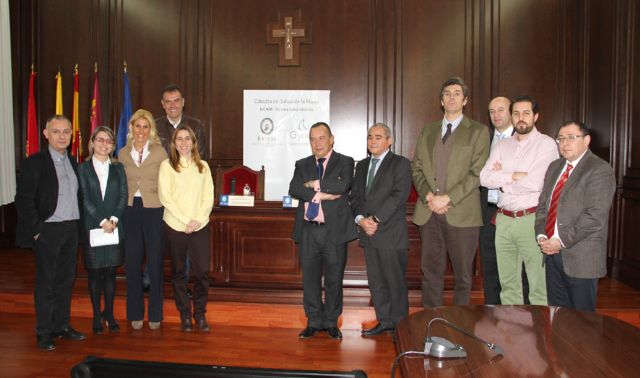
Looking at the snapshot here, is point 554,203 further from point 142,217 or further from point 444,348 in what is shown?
point 142,217

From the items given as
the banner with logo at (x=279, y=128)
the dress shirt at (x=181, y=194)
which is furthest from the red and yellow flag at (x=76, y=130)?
the dress shirt at (x=181, y=194)

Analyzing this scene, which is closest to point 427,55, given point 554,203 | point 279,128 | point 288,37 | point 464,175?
point 288,37

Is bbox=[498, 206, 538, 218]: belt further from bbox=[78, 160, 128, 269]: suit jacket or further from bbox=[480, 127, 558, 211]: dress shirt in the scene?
bbox=[78, 160, 128, 269]: suit jacket

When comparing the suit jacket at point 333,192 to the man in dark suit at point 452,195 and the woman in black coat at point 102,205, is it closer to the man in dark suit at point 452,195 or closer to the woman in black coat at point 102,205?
the man in dark suit at point 452,195

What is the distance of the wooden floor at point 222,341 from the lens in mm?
3086

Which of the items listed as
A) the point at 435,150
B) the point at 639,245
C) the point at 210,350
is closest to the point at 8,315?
the point at 210,350

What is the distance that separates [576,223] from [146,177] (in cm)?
276

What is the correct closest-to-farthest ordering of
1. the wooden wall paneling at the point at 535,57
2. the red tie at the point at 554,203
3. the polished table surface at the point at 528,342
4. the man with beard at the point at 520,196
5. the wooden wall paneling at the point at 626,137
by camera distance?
the polished table surface at the point at 528,342
the red tie at the point at 554,203
the man with beard at the point at 520,196
the wooden wall paneling at the point at 626,137
the wooden wall paneling at the point at 535,57

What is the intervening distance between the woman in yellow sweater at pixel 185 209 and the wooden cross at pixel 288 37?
2.43 metres

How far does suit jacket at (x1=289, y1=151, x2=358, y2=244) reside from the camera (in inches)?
136

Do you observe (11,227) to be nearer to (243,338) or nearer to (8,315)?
(8,315)

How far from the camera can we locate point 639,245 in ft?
14.8

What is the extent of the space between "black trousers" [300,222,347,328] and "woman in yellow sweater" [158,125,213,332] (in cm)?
72

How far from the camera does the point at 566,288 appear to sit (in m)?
2.73
